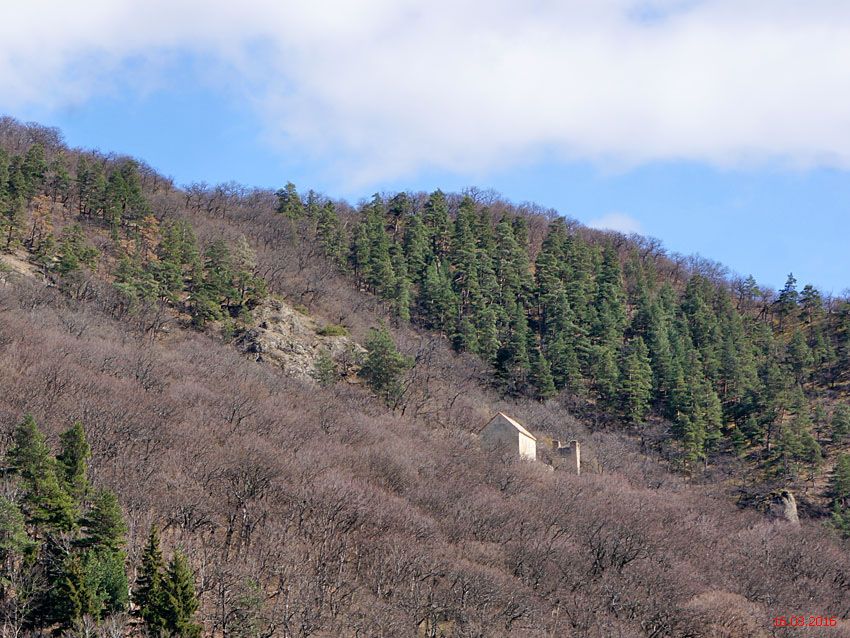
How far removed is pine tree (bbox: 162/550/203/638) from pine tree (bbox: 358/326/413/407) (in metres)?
37.6

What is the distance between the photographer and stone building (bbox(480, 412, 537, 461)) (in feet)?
195

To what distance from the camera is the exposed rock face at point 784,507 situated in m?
59.5

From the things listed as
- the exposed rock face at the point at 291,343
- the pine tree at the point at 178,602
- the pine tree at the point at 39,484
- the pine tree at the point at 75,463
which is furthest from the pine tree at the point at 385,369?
the pine tree at the point at 178,602

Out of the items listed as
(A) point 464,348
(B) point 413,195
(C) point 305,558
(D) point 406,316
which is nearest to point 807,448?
(A) point 464,348

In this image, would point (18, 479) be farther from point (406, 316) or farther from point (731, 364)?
point (731, 364)

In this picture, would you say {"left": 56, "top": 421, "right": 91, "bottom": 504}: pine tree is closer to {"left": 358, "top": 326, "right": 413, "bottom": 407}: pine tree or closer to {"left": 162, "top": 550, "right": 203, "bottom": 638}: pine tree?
{"left": 162, "top": 550, "right": 203, "bottom": 638}: pine tree

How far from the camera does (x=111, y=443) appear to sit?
132ft

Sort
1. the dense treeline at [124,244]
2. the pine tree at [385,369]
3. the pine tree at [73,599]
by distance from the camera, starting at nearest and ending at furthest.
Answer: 1. the pine tree at [73,599]
2. the pine tree at [385,369]
3. the dense treeline at [124,244]

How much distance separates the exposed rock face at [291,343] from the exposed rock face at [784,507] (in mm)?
29664

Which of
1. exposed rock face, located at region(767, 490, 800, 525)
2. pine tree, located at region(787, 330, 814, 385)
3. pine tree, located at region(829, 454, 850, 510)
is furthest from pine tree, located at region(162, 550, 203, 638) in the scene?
pine tree, located at region(787, 330, 814, 385)

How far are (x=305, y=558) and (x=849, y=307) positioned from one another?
73.5m

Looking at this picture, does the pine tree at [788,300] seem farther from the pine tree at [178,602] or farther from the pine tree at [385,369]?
the pine tree at [178,602]

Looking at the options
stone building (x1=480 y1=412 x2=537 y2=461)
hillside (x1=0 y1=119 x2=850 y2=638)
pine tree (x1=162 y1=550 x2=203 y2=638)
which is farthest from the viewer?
stone building (x1=480 y1=412 x2=537 y2=461)

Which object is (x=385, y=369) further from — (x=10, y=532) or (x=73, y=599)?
(x=73, y=599)
